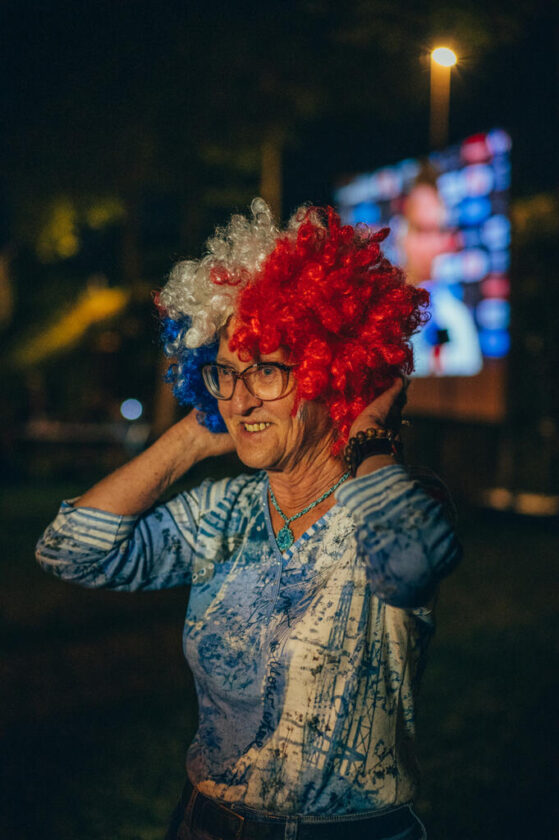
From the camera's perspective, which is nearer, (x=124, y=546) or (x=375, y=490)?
(x=375, y=490)

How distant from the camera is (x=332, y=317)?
7.39ft

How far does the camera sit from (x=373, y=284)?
7.68ft

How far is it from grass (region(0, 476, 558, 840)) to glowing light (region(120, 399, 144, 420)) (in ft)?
61.1

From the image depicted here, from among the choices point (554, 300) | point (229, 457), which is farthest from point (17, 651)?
point (229, 457)

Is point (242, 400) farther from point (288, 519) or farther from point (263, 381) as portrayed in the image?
point (288, 519)

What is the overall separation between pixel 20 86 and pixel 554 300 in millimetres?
9927

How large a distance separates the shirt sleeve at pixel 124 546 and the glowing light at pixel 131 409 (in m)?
26.0

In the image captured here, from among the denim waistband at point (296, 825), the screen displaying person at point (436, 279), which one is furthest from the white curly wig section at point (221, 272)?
the screen displaying person at point (436, 279)

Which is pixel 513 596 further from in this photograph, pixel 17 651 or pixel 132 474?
pixel 132 474

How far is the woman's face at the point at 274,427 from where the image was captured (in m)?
2.21

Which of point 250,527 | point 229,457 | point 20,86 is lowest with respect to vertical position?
point 229,457

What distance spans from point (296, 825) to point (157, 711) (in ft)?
14.1

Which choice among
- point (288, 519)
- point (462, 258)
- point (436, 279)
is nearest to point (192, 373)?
point (288, 519)

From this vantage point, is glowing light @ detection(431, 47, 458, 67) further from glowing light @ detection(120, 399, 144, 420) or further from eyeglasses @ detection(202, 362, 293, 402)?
glowing light @ detection(120, 399, 144, 420)
